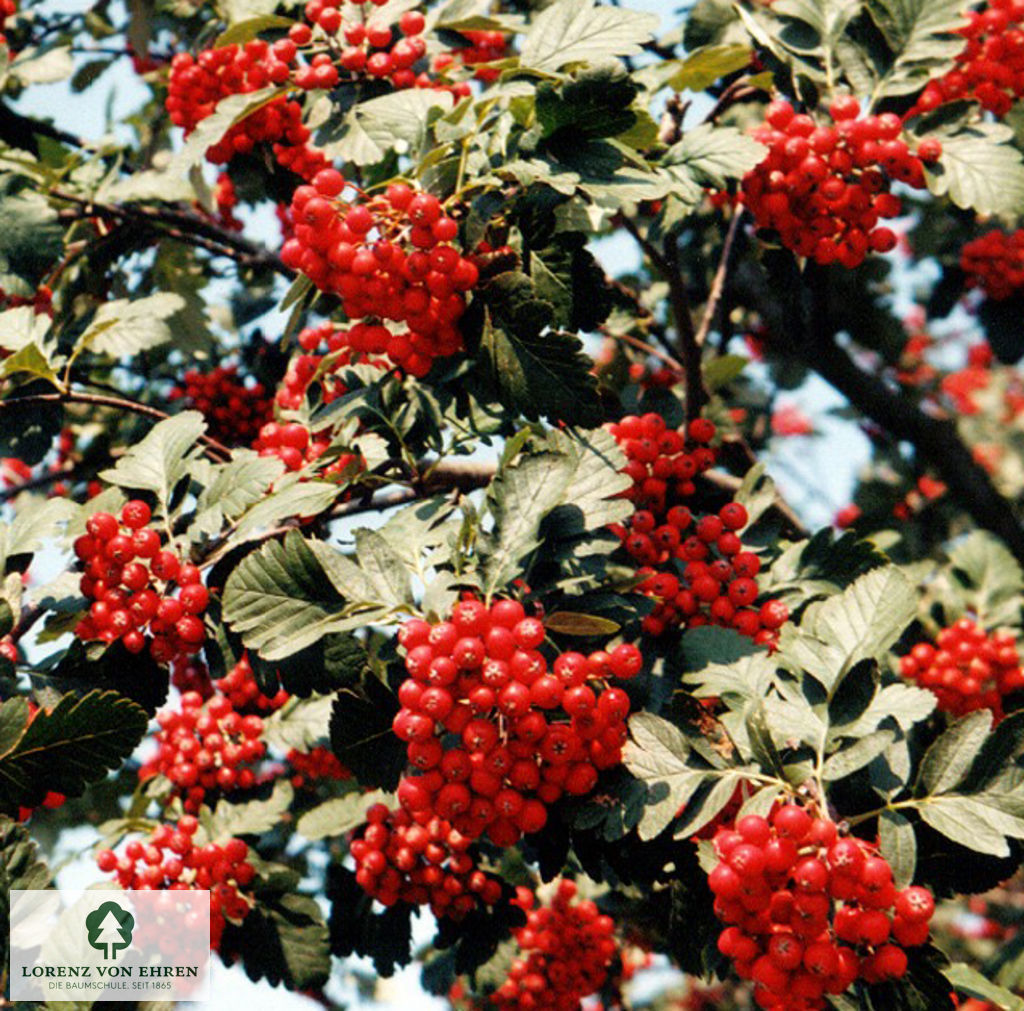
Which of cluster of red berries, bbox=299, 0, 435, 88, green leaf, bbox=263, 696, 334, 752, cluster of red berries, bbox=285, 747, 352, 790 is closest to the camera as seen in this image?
cluster of red berries, bbox=299, 0, 435, 88

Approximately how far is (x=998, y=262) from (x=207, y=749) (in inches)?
185

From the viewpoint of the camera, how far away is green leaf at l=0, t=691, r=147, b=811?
8.69 feet

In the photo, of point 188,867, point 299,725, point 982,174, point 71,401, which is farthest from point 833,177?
point 188,867

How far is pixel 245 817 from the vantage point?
3949 millimetres

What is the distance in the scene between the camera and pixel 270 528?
10.5 ft

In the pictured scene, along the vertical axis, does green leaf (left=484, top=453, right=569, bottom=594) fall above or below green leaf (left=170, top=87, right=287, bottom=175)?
below

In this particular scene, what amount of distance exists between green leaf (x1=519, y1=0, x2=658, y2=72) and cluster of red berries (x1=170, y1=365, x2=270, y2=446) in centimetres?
236

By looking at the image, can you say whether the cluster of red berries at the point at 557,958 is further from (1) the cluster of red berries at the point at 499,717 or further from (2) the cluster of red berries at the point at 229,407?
(2) the cluster of red berries at the point at 229,407

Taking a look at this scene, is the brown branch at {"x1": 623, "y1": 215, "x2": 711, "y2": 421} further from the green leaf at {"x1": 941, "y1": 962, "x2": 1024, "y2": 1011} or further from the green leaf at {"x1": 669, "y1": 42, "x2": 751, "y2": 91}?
the green leaf at {"x1": 941, "y1": 962, "x2": 1024, "y2": 1011}

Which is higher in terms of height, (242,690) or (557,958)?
(242,690)

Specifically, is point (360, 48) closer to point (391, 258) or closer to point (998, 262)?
point (391, 258)

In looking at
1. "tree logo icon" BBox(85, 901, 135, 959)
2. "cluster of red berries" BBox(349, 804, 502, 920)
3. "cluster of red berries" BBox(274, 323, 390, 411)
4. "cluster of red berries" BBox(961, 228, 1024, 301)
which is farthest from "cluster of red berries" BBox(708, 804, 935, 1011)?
"cluster of red berries" BBox(961, 228, 1024, 301)

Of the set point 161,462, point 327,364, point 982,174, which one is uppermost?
point 982,174

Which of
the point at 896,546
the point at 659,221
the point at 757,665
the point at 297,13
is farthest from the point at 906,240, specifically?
the point at 757,665
